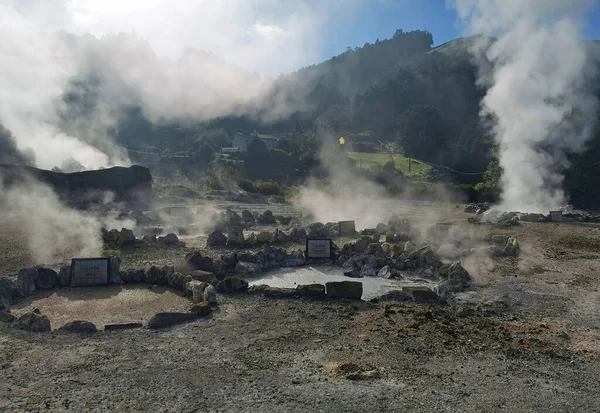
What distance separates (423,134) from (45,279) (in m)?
49.2

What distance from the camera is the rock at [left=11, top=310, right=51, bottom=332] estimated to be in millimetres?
7170

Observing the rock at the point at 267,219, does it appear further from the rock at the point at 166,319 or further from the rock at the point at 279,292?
the rock at the point at 166,319

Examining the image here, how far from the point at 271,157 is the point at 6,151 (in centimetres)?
2265

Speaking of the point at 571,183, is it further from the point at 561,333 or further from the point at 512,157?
the point at 561,333

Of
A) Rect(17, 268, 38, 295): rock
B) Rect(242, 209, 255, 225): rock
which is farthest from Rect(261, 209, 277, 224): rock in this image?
Rect(17, 268, 38, 295): rock

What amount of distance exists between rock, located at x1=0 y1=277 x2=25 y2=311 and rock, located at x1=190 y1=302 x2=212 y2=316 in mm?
3119

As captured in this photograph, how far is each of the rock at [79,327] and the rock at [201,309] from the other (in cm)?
142

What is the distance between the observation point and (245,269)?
436 inches

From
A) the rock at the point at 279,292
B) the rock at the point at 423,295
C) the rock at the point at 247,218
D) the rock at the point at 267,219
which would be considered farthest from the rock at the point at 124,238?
the rock at the point at 423,295

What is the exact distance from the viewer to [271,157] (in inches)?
1752

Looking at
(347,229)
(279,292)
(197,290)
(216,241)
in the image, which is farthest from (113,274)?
(347,229)

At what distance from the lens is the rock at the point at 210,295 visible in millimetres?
8484

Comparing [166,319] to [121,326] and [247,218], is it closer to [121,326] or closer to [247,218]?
[121,326]

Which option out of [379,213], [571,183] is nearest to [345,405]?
[379,213]
